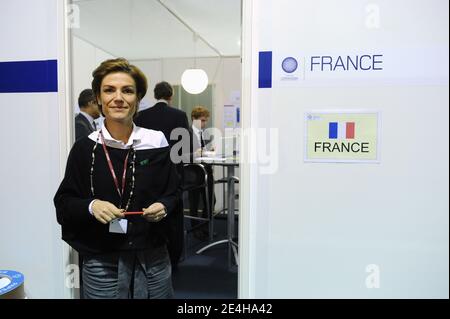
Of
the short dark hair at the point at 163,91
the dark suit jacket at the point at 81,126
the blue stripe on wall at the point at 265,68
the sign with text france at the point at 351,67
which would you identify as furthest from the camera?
the short dark hair at the point at 163,91

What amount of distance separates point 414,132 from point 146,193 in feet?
4.08

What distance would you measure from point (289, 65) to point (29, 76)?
4.64 feet

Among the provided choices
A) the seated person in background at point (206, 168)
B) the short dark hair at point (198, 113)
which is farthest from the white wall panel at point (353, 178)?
the short dark hair at point (198, 113)

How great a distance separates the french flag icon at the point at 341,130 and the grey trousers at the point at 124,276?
99 cm

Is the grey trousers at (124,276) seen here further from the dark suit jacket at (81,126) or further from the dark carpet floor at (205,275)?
the dark carpet floor at (205,275)

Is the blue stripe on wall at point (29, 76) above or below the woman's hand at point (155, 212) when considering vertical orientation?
above

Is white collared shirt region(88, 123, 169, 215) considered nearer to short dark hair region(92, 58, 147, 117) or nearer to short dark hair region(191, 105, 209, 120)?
short dark hair region(92, 58, 147, 117)

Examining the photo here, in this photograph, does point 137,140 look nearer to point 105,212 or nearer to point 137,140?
point 137,140

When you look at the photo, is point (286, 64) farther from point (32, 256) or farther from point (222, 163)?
point (32, 256)

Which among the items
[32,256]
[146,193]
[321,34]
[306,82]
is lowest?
[32,256]

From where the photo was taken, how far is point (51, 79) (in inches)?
71.6

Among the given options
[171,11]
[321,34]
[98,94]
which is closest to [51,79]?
[98,94]

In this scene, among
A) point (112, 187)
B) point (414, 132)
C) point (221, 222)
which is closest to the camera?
point (112, 187)

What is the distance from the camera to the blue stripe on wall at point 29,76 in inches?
71.6
